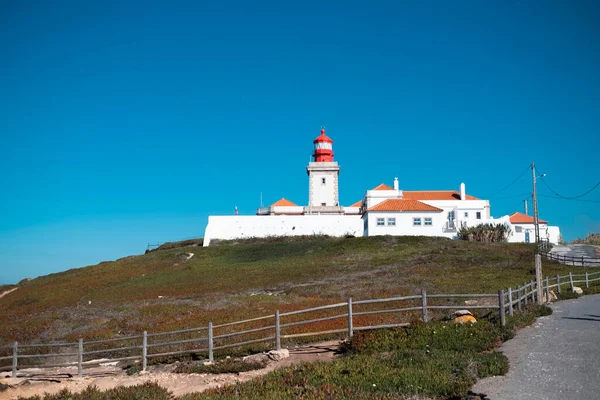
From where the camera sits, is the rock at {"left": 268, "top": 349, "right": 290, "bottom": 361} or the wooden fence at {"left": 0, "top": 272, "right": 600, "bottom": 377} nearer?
the rock at {"left": 268, "top": 349, "right": 290, "bottom": 361}

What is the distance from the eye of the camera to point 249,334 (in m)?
21.5

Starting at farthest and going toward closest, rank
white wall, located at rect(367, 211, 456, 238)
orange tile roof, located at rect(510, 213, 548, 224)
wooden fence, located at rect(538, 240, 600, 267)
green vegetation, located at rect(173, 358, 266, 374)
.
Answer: orange tile roof, located at rect(510, 213, 548, 224)
white wall, located at rect(367, 211, 456, 238)
wooden fence, located at rect(538, 240, 600, 267)
green vegetation, located at rect(173, 358, 266, 374)

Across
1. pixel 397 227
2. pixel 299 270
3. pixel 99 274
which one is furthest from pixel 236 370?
pixel 397 227

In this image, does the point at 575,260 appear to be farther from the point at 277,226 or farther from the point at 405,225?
the point at 277,226

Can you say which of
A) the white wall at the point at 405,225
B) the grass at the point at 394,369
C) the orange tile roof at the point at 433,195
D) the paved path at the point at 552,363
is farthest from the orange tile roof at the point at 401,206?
the grass at the point at 394,369

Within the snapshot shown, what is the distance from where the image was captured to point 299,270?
4847 cm

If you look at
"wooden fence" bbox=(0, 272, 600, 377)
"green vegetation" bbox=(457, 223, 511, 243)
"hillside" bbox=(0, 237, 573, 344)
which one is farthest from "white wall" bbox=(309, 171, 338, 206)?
"wooden fence" bbox=(0, 272, 600, 377)

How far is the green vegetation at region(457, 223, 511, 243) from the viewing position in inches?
2640

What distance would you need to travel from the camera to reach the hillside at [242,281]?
2962cm

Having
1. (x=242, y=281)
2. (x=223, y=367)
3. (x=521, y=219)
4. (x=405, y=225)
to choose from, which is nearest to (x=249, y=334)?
(x=223, y=367)

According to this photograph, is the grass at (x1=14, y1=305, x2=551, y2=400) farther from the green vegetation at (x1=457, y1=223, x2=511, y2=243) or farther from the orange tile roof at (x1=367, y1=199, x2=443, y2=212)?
the green vegetation at (x1=457, y1=223, x2=511, y2=243)

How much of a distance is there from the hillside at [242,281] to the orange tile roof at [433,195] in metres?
15.6

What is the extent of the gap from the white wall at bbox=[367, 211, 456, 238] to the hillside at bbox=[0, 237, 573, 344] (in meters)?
4.25

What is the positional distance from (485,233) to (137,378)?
5781 centimetres
